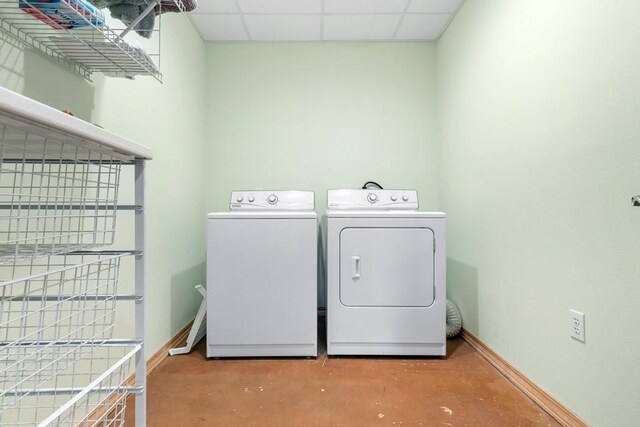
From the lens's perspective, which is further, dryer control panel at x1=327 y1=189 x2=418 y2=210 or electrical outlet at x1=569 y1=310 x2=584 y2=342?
dryer control panel at x1=327 y1=189 x2=418 y2=210

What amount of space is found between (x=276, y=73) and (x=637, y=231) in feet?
7.76

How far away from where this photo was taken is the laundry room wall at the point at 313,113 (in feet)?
8.39

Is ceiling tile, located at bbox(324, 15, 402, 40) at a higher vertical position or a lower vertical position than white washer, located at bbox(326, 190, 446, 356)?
higher

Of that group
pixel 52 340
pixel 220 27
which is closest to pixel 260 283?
pixel 52 340

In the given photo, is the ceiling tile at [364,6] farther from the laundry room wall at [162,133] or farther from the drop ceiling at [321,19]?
the laundry room wall at [162,133]

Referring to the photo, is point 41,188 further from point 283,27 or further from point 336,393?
point 283,27

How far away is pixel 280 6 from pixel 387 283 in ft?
6.16

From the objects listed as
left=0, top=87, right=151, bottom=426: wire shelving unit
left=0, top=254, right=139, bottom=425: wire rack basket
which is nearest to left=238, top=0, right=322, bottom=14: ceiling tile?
left=0, top=87, right=151, bottom=426: wire shelving unit

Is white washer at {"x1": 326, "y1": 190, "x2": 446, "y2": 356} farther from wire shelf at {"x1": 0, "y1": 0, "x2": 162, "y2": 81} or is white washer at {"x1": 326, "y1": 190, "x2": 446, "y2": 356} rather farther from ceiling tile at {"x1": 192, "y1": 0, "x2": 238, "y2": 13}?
ceiling tile at {"x1": 192, "y1": 0, "x2": 238, "y2": 13}

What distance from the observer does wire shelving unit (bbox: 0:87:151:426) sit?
0.58 metres

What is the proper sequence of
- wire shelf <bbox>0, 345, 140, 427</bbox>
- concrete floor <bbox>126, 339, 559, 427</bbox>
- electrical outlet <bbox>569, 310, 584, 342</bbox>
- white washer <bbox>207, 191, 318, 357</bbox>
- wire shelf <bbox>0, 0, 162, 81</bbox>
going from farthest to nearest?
white washer <bbox>207, 191, 318, 357</bbox> → concrete floor <bbox>126, 339, 559, 427</bbox> → electrical outlet <bbox>569, 310, 584, 342</bbox> → wire shelf <bbox>0, 0, 162, 81</bbox> → wire shelf <bbox>0, 345, 140, 427</bbox>

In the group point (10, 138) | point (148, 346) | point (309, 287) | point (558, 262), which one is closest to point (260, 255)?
point (309, 287)

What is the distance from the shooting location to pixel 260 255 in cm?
179

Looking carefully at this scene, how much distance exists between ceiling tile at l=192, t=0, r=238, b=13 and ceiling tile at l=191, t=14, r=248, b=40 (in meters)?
0.07
